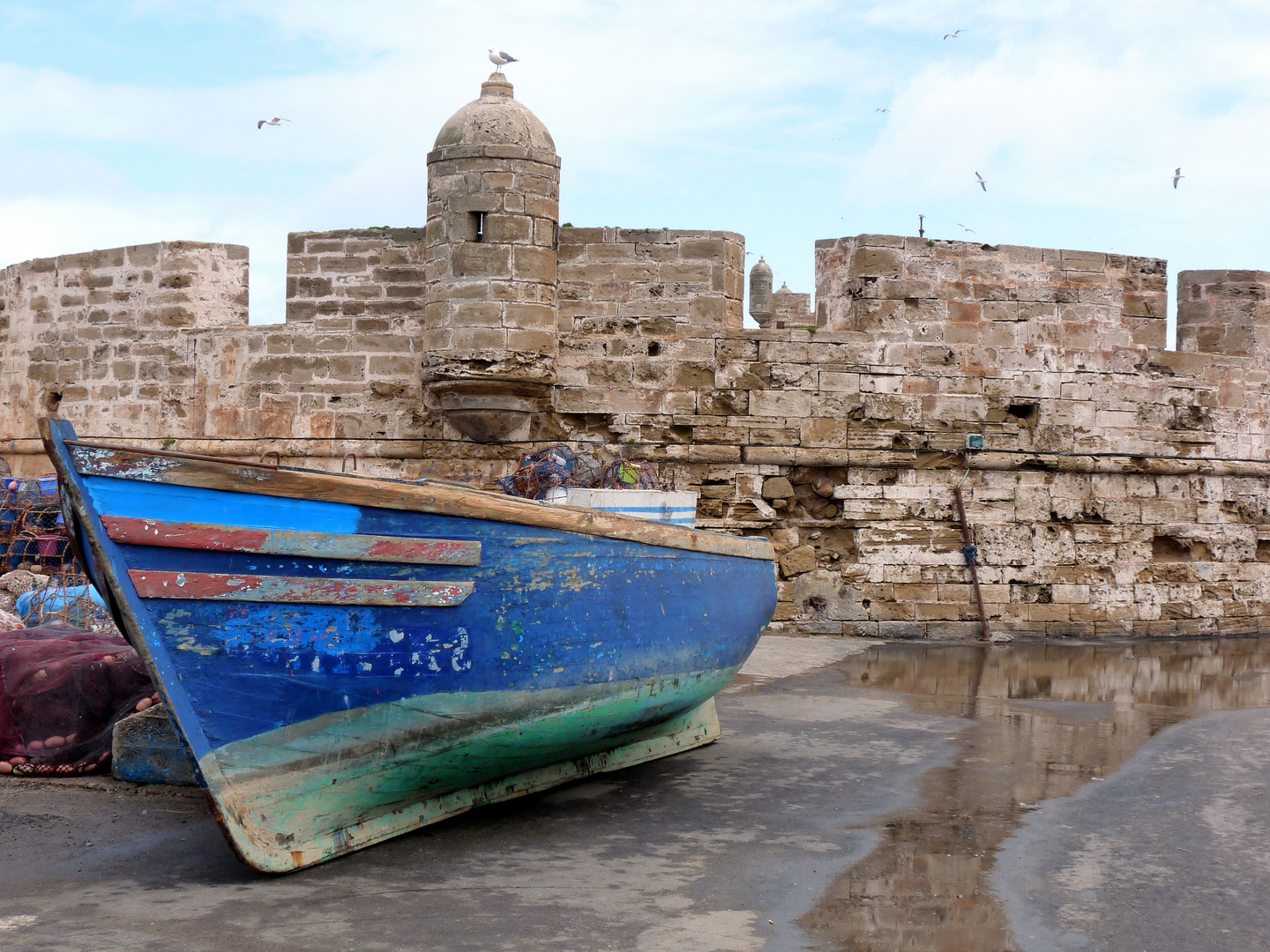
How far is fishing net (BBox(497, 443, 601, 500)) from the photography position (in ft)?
25.5

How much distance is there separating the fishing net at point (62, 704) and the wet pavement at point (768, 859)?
157 millimetres

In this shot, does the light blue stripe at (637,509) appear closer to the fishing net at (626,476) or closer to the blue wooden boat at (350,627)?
the blue wooden boat at (350,627)

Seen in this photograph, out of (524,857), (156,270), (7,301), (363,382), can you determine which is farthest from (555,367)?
(524,857)

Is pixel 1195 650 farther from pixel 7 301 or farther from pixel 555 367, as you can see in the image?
pixel 7 301

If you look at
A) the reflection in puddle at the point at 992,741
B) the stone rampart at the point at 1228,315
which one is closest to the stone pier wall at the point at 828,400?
the stone rampart at the point at 1228,315

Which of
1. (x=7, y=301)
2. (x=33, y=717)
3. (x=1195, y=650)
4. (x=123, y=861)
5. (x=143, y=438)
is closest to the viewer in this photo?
(x=123, y=861)

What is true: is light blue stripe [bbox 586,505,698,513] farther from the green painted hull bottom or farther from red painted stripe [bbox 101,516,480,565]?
red painted stripe [bbox 101,516,480,565]

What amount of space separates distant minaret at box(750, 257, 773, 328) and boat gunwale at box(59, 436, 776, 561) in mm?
16021

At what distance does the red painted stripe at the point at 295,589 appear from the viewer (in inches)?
151

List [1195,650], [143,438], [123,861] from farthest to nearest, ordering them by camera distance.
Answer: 1. [143,438]
2. [1195,650]
3. [123,861]

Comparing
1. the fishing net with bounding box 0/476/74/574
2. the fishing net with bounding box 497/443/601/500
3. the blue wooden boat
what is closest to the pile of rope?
the fishing net with bounding box 497/443/601/500

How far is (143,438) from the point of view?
35.2 ft

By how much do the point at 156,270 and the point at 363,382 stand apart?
2.12 meters

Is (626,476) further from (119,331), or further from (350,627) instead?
(119,331)
